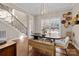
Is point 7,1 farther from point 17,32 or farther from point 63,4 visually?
point 63,4

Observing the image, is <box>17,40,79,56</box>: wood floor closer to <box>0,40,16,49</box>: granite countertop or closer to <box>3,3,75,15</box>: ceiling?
<box>0,40,16,49</box>: granite countertop

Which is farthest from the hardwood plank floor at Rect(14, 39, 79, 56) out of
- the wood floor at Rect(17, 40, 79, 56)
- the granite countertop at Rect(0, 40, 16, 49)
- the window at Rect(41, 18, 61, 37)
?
the window at Rect(41, 18, 61, 37)

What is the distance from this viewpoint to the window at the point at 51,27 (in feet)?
5.76

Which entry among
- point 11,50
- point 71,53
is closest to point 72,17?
point 71,53

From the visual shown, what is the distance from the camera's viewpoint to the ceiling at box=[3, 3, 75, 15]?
1666 mm

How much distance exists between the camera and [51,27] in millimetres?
1786

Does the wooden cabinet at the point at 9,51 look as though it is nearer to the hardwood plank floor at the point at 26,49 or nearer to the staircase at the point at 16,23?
the hardwood plank floor at the point at 26,49

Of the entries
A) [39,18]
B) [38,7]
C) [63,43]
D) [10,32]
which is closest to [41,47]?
[63,43]

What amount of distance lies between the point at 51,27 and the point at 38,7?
458mm

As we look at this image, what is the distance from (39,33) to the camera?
1.83 metres

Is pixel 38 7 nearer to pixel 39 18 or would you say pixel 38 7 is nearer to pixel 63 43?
pixel 39 18

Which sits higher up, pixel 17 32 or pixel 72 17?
pixel 72 17

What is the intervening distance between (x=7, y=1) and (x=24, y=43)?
89 centimetres

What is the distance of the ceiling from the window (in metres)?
0.19
